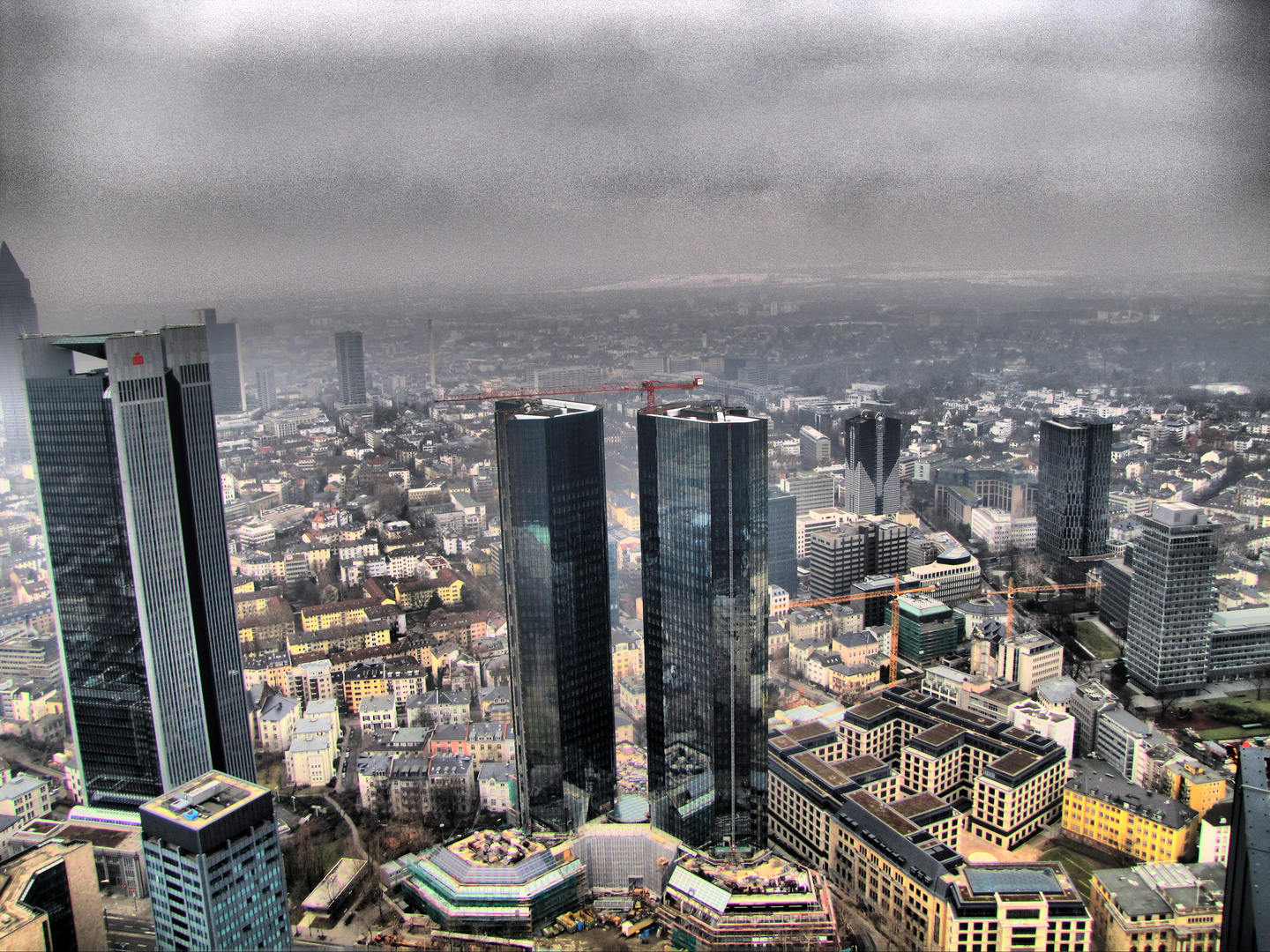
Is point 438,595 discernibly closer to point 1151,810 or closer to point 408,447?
point 408,447

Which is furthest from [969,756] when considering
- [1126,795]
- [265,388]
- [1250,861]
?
[265,388]

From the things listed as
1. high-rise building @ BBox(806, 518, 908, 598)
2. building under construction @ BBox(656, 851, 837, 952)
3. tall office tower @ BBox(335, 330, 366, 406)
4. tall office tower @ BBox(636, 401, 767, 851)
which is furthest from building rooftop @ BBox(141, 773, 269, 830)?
high-rise building @ BBox(806, 518, 908, 598)

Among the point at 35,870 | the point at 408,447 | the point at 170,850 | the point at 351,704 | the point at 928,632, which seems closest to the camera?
the point at 170,850

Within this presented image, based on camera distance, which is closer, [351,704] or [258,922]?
[258,922]

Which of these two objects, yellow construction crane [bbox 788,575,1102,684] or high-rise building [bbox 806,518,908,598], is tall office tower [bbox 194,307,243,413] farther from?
high-rise building [bbox 806,518,908,598]

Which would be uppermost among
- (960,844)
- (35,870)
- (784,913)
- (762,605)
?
(762,605)

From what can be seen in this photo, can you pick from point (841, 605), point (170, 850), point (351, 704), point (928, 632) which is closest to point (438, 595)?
point (351, 704)

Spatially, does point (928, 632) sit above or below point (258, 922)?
below

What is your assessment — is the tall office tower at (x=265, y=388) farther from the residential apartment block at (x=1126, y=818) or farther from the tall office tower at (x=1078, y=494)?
the tall office tower at (x=1078, y=494)
